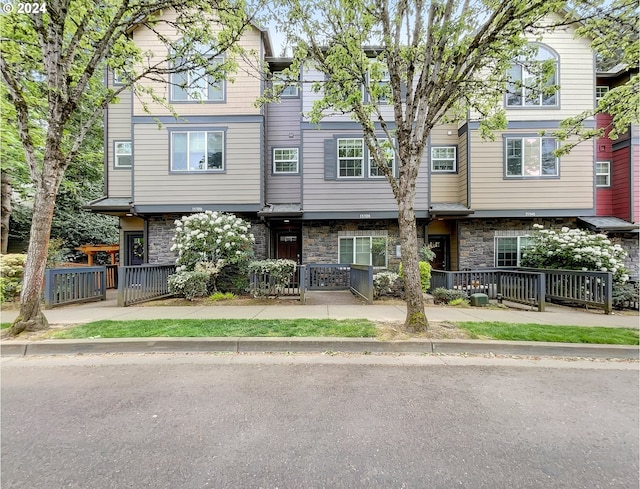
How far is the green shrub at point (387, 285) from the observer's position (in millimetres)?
9142

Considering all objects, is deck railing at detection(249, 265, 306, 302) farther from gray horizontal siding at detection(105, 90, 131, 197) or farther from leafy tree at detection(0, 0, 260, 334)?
gray horizontal siding at detection(105, 90, 131, 197)

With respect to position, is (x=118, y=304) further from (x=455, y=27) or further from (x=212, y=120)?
(x=455, y=27)

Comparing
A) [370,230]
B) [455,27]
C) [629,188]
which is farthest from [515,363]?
[629,188]

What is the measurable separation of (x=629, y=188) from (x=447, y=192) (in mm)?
7021

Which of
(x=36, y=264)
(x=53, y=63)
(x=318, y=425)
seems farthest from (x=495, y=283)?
(x=53, y=63)

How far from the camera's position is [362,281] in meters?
8.97

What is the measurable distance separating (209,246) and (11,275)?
18.6ft

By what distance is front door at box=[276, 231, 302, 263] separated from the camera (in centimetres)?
1267

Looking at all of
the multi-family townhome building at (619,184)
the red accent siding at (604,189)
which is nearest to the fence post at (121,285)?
the multi-family townhome building at (619,184)

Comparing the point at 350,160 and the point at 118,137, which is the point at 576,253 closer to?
the point at 350,160

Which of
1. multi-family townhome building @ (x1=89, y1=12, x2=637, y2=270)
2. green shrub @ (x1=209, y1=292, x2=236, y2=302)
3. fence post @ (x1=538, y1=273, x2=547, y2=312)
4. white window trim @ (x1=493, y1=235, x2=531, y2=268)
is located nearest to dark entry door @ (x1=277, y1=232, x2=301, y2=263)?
multi-family townhome building @ (x1=89, y1=12, x2=637, y2=270)

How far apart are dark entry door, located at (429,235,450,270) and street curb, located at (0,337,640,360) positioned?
25.3 feet

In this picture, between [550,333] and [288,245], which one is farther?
[288,245]

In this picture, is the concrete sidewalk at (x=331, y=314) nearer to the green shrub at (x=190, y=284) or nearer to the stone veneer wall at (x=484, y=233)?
the green shrub at (x=190, y=284)
